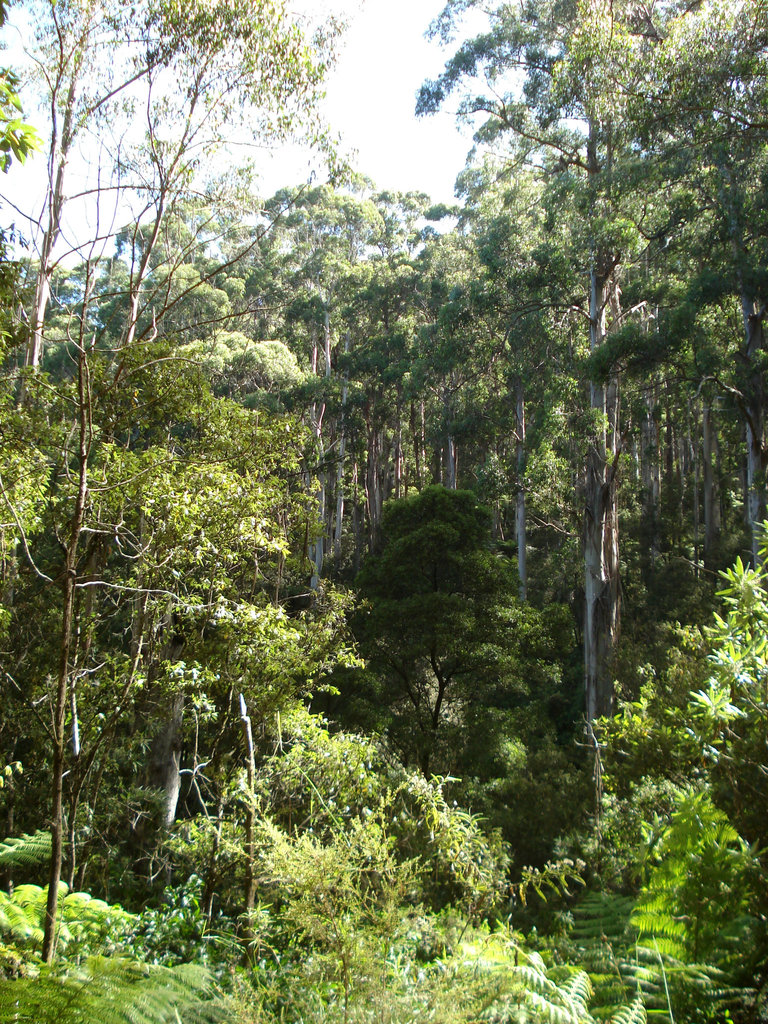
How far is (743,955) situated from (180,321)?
68.2 ft

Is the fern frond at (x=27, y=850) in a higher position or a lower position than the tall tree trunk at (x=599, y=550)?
lower

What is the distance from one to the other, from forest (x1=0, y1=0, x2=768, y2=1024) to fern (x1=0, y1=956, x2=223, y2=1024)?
0.01 metres

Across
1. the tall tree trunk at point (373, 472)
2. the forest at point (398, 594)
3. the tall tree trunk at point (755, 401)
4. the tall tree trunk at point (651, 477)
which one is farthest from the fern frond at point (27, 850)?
the tall tree trunk at point (373, 472)

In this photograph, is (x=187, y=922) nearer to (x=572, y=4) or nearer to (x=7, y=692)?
(x=7, y=692)

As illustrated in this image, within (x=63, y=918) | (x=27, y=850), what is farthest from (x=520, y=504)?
(x=63, y=918)

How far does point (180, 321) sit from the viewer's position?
2055cm

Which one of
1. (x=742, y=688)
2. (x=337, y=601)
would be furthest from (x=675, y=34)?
(x=742, y=688)

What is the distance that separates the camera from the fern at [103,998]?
1.71 m

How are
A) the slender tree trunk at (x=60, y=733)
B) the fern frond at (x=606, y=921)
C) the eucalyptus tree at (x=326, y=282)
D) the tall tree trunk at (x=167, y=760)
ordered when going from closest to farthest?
the slender tree trunk at (x=60, y=733), the fern frond at (x=606, y=921), the tall tree trunk at (x=167, y=760), the eucalyptus tree at (x=326, y=282)

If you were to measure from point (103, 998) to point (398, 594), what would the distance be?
9.71 meters

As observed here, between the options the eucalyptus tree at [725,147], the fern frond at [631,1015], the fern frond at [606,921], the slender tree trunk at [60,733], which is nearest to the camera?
the fern frond at [631,1015]

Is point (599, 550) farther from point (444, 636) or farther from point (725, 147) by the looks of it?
point (725, 147)

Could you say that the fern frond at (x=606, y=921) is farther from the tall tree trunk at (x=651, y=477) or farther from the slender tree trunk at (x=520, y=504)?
A: the tall tree trunk at (x=651, y=477)

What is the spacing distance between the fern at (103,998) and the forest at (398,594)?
13mm
